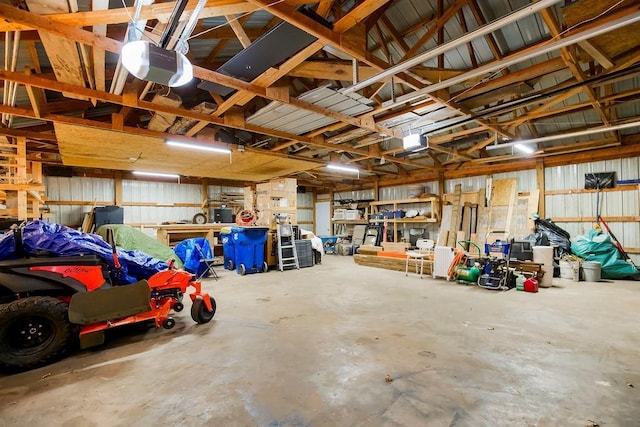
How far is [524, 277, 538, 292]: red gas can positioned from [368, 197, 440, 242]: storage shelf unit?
4.29m

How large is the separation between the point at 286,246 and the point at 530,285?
532 cm

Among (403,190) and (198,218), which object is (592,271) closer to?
(403,190)

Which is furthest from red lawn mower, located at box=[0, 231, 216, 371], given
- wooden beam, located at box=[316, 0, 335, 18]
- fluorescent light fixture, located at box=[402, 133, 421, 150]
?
fluorescent light fixture, located at box=[402, 133, 421, 150]

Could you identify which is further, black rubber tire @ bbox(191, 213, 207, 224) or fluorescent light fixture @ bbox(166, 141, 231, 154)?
black rubber tire @ bbox(191, 213, 207, 224)

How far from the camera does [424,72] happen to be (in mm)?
3752

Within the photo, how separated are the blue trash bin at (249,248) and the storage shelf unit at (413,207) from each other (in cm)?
492

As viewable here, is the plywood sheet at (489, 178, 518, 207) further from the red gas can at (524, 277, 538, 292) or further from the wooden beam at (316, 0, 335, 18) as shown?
the wooden beam at (316, 0, 335, 18)

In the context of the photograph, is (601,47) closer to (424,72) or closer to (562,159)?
(424,72)

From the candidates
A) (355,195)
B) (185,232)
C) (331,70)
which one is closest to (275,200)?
(185,232)

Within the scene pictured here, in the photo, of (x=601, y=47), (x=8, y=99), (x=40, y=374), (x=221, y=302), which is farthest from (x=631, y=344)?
(x=8, y=99)

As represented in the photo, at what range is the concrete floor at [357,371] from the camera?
1940mm

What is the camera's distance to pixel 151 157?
6.66 m

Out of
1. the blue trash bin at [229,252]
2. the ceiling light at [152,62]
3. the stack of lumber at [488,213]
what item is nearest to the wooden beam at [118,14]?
the ceiling light at [152,62]

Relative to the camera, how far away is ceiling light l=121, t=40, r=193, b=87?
2.15 meters
